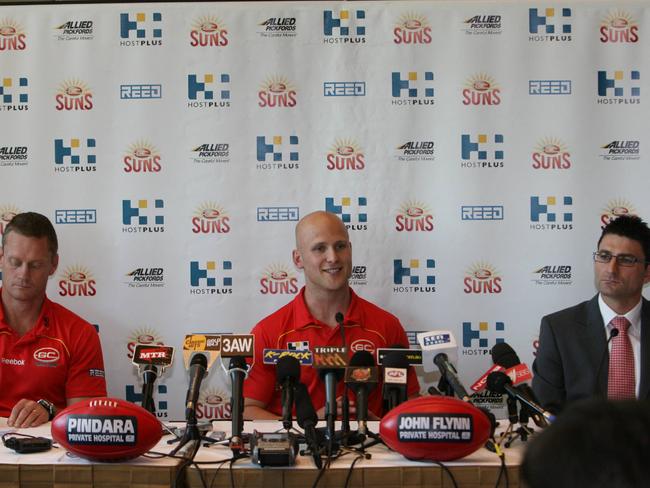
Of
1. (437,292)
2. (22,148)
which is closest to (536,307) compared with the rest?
(437,292)

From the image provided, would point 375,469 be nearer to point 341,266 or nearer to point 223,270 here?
point 341,266

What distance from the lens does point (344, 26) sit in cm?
395

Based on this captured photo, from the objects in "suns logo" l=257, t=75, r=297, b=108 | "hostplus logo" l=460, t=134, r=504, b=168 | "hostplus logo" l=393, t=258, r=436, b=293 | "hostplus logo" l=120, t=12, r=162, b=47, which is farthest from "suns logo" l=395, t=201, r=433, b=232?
"hostplus logo" l=120, t=12, r=162, b=47

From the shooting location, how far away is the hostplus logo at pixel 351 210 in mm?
3951

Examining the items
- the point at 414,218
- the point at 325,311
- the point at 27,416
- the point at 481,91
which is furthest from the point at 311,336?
the point at 481,91

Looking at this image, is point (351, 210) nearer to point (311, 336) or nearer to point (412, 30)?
point (311, 336)

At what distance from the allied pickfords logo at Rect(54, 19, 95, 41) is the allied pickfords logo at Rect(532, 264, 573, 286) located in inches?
110

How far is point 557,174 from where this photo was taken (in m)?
3.94

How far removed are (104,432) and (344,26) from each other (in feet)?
8.70

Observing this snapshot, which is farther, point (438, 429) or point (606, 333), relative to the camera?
point (606, 333)

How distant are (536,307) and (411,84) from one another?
4.59 ft

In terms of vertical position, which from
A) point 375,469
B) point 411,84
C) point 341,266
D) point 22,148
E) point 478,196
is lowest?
point 375,469

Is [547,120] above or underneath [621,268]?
above

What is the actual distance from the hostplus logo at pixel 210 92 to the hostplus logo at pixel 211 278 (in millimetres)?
865
